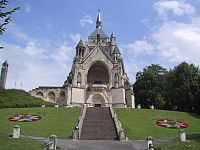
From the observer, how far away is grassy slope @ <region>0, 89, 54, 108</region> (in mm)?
35688

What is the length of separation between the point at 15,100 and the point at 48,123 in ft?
54.8

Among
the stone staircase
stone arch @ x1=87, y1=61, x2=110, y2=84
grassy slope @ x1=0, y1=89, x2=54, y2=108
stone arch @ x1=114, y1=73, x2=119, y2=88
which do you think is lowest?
the stone staircase

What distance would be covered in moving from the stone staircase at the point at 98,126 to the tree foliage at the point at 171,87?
18.7 metres

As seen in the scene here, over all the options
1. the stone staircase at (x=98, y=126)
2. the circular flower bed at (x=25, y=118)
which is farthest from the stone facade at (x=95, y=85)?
the circular flower bed at (x=25, y=118)

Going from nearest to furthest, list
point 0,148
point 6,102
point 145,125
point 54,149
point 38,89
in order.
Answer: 1. point 0,148
2. point 54,149
3. point 145,125
4. point 6,102
5. point 38,89

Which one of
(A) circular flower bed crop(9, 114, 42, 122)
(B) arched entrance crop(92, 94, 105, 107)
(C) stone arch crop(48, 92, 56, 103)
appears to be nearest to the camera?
(A) circular flower bed crop(9, 114, 42, 122)

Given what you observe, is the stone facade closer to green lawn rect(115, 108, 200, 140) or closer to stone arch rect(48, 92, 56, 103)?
stone arch rect(48, 92, 56, 103)

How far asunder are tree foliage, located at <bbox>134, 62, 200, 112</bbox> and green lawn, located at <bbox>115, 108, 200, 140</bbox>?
8091 mm

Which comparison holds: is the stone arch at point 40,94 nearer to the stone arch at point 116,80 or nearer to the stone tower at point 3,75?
the stone tower at point 3,75

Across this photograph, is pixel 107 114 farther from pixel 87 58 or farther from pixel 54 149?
pixel 87 58

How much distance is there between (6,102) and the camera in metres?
36.2

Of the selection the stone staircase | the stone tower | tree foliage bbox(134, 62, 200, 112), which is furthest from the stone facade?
the stone staircase

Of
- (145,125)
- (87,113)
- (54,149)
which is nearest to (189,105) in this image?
(145,125)

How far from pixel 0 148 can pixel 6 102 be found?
2772 cm
